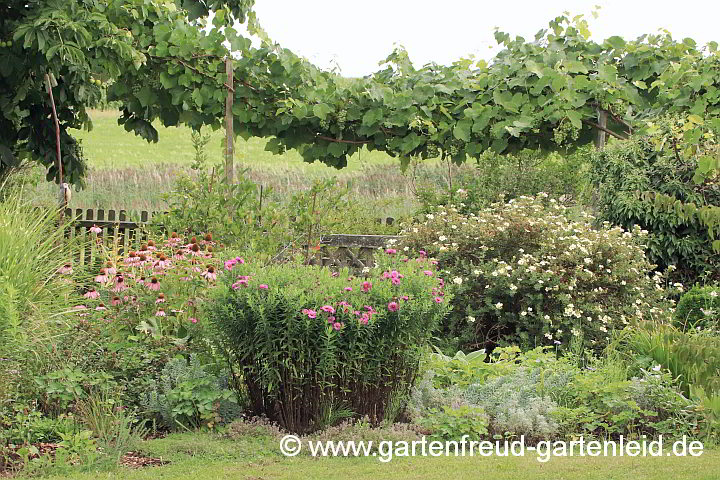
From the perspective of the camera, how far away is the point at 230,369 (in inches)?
180

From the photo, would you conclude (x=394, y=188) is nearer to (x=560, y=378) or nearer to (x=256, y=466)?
(x=560, y=378)

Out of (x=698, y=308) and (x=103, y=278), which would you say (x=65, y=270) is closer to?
(x=103, y=278)

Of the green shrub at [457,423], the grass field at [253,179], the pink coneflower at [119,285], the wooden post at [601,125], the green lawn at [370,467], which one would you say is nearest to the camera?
the green lawn at [370,467]

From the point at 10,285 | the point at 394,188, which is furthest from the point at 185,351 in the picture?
the point at 394,188

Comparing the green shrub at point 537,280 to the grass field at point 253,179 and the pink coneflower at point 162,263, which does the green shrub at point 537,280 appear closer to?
the pink coneflower at point 162,263

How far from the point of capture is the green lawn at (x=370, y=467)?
12.1ft

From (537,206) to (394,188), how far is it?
35.8 ft

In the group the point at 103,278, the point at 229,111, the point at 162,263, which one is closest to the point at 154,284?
the point at 162,263

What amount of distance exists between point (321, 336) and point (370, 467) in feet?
2.31

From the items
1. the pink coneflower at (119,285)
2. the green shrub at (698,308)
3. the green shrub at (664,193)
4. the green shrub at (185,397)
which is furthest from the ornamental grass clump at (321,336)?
the green shrub at (664,193)

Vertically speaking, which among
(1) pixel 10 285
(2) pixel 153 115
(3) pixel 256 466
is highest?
(2) pixel 153 115

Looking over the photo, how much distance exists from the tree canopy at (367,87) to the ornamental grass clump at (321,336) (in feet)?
13.6

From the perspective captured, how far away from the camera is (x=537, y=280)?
6.38 metres

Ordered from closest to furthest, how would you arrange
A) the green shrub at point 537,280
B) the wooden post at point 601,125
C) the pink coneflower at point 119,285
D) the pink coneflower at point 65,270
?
the pink coneflower at point 119,285 → the pink coneflower at point 65,270 → the green shrub at point 537,280 → the wooden post at point 601,125
